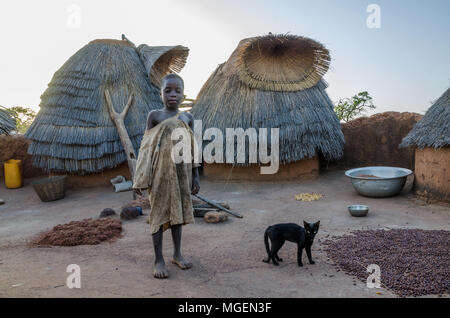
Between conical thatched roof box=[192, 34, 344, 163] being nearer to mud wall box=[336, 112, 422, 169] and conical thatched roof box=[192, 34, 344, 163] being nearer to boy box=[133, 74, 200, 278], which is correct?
mud wall box=[336, 112, 422, 169]

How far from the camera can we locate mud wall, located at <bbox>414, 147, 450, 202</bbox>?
17.1 feet

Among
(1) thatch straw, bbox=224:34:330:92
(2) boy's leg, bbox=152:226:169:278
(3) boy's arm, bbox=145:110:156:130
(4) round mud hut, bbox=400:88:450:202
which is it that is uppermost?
(1) thatch straw, bbox=224:34:330:92

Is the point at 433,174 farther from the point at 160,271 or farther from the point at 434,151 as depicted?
the point at 160,271

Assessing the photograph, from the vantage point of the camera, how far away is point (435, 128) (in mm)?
5387

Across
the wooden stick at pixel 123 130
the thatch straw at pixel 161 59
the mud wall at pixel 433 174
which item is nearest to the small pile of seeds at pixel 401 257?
the mud wall at pixel 433 174

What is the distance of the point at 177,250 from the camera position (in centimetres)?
296

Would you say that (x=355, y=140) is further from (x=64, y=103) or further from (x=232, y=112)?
(x=64, y=103)

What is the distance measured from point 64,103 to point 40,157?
140 cm

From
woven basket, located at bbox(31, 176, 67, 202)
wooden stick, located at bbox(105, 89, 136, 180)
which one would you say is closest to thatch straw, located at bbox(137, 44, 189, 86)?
wooden stick, located at bbox(105, 89, 136, 180)

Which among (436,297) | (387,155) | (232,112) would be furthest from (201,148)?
(436,297)

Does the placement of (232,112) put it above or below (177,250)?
above

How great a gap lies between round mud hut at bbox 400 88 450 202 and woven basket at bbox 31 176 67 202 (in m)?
6.89

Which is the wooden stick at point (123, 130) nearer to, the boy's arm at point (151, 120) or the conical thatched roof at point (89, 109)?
the conical thatched roof at point (89, 109)
